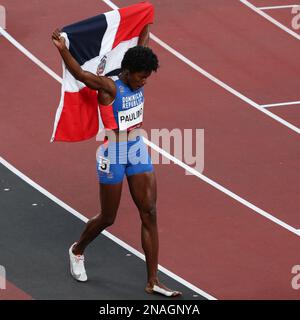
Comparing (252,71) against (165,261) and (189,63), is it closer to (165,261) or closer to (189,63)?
(189,63)

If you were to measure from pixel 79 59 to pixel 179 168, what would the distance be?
279cm

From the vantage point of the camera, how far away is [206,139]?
12.5 meters

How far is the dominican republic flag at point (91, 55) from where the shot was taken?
9.41 metres

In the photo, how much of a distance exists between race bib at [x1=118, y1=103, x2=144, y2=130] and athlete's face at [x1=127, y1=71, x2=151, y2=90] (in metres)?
0.22

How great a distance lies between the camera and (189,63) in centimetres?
1453

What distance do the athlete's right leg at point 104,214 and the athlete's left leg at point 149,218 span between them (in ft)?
0.54

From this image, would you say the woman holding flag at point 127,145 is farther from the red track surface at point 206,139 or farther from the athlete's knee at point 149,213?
the red track surface at point 206,139

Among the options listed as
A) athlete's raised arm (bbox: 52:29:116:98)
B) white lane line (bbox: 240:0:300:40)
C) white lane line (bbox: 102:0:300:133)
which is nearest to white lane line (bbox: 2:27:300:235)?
white lane line (bbox: 102:0:300:133)

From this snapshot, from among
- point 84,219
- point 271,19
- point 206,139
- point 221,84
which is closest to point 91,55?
point 84,219

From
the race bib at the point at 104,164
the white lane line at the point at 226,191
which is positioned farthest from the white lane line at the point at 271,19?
the race bib at the point at 104,164

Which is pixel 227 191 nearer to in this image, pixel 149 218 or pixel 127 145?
pixel 149 218

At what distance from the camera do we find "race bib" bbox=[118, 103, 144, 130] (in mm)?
9148

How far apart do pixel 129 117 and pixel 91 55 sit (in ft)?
2.72

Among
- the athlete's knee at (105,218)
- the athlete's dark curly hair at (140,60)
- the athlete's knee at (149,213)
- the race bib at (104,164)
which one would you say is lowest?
the athlete's knee at (105,218)
